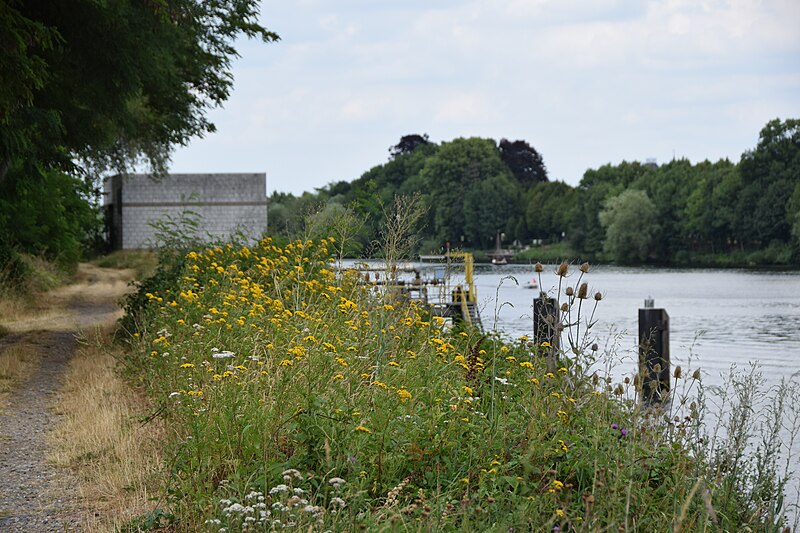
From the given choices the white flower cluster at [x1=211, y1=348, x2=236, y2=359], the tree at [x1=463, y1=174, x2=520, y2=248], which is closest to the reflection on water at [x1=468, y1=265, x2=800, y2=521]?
the white flower cluster at [x1=211, y1=348, x2=236, y2=359]

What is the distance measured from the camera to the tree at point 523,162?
10494 cm

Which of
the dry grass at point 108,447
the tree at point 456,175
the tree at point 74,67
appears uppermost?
the tree at point 456,175

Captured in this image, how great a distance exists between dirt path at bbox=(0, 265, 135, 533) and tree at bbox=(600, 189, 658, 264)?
7185cm

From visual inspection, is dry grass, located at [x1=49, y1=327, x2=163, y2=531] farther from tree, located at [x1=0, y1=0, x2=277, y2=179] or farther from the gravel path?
tree, located at [x1=0, y1=0, x2=277, y2=179]

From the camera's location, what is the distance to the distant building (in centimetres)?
4056

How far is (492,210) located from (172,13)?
8394 cm

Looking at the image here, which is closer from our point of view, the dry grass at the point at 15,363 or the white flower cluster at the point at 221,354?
the white flower cluster at the point at 221,354

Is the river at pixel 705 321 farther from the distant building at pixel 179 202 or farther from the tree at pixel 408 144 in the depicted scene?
the tree at pixel 408 144

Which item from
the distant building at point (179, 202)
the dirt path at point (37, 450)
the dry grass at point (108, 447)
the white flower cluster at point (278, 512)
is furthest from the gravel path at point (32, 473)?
the distant building at point (179, 202)

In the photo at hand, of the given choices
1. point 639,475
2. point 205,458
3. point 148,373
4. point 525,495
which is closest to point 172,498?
point 205,458

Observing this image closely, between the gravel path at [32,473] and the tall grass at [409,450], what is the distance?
688 millimetres

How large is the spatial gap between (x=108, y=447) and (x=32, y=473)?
54 centimetres

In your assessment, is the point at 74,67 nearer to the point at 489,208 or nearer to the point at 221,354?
Result: the point at 221,354

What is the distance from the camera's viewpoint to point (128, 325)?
1273cm
